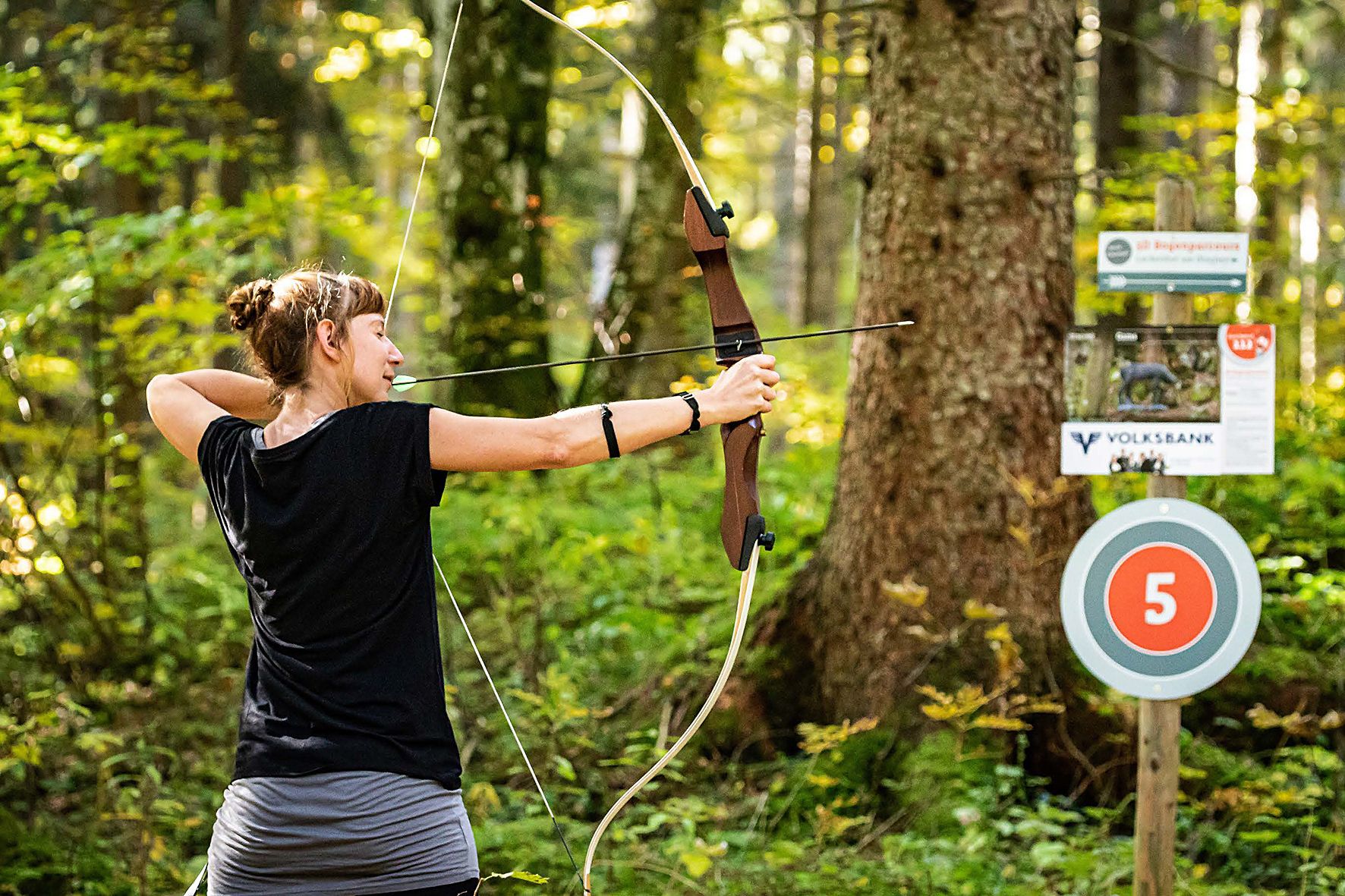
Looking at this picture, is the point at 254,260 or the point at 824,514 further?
the point at 824,514

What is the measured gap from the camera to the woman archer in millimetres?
1765

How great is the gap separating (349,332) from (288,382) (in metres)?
0.12

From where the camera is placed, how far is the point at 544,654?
193 inches

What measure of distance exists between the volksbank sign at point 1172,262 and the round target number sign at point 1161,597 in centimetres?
54

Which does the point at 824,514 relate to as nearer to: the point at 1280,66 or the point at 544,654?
the point at 544,654

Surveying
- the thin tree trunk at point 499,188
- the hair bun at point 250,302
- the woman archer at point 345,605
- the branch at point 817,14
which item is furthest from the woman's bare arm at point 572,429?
the thin tree trunk at point 499,188

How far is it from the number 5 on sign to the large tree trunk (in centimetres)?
77

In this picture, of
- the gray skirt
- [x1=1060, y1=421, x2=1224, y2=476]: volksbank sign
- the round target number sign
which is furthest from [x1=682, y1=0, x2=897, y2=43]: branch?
the gray skirt

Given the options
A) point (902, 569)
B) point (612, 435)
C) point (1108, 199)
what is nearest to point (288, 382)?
point (612, 435)

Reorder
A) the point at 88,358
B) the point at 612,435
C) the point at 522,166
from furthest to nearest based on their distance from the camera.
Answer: the point at 522,166 → the point at 88,358 → the point at 612,435

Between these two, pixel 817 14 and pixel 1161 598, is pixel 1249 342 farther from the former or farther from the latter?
pixel 817 14

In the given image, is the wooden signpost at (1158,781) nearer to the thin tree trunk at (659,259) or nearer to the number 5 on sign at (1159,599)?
the number 5 on sign at (1159,599)

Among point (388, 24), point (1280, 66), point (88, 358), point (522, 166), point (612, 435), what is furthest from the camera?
point (388, 24)

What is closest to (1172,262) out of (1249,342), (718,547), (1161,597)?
(1249,342)
